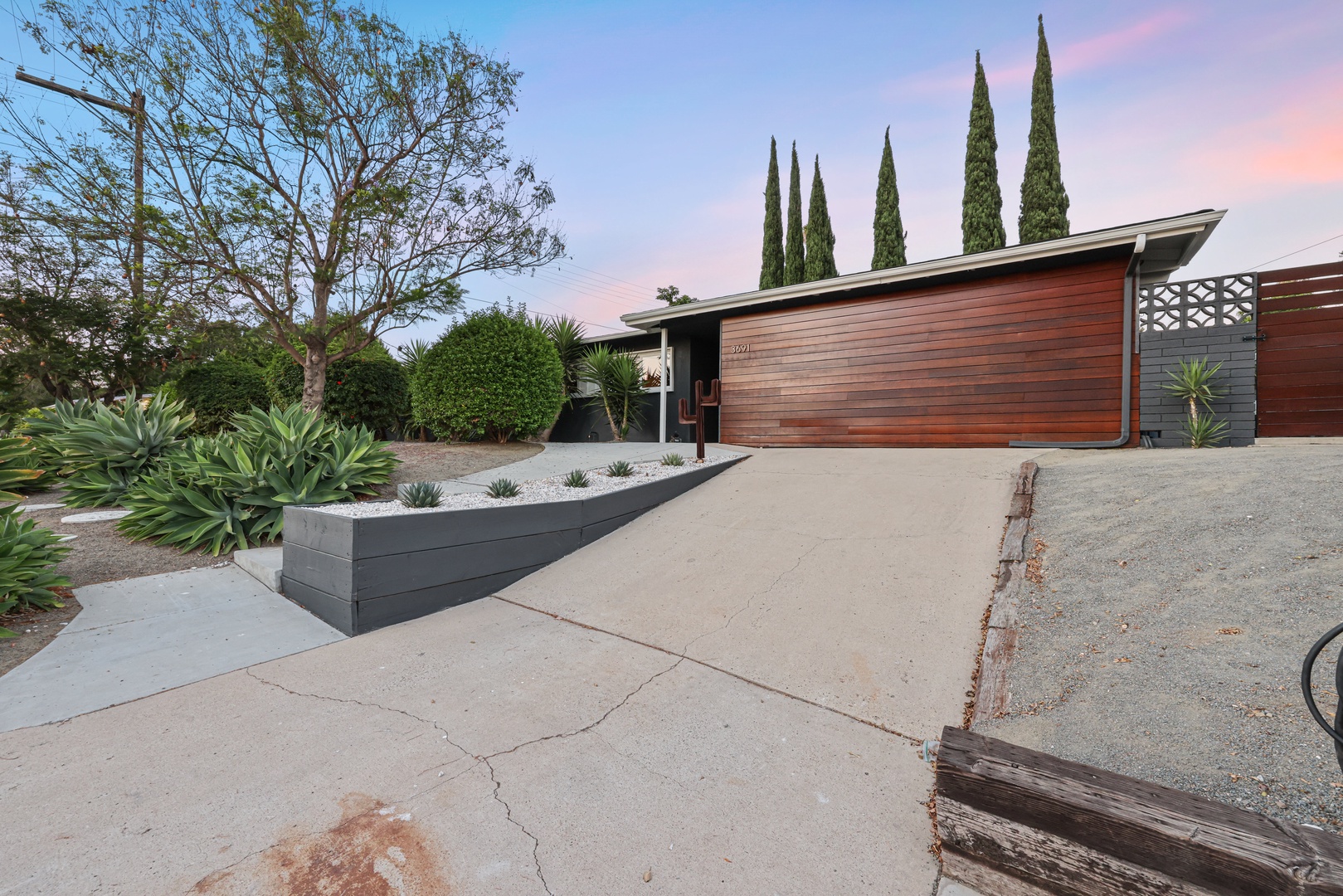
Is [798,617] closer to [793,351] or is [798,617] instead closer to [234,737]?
[234,737]

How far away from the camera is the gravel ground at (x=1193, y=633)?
4.99ft

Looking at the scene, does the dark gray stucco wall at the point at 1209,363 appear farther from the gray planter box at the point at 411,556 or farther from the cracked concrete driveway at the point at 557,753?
the gray planter box at the point at 411,556

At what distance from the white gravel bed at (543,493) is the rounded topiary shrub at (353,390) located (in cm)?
559

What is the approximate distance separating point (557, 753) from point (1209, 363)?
8125mm

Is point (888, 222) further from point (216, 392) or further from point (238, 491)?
point (238, 491)

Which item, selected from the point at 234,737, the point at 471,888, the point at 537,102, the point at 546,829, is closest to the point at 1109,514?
the point at 546,829

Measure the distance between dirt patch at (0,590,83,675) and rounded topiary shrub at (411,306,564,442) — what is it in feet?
16.4

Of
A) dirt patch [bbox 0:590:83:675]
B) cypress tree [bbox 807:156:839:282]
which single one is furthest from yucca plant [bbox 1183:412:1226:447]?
cypress tree [bbox 807:156:839:282]

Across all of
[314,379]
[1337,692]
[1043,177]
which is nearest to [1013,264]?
[1337,692]

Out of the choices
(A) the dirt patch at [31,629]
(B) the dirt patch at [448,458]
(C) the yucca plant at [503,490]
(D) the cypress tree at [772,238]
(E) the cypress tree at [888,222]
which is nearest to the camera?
(A) the dirt patch at [31,629]

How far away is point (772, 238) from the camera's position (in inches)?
787

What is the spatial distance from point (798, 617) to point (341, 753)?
6.84ft

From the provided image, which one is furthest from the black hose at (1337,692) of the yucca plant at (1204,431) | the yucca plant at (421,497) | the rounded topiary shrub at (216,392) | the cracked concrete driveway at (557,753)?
the rounded topiary shrub at (216,392)

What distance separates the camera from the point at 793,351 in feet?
26.6
